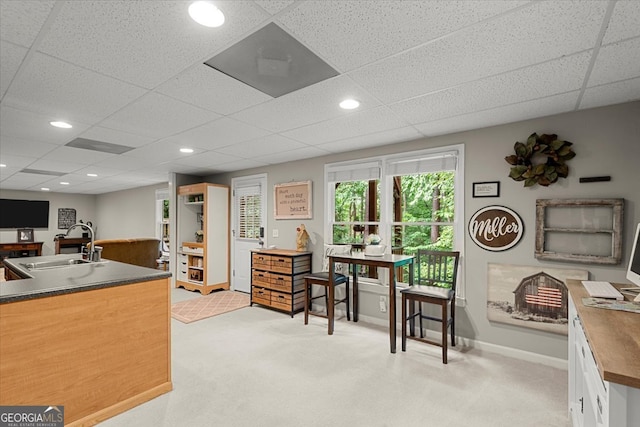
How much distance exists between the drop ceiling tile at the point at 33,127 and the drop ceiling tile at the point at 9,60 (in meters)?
0.73

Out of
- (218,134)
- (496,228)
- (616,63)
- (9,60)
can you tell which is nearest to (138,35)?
(9,60)

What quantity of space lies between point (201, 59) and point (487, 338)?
11.3 feet

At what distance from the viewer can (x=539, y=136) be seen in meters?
2.82

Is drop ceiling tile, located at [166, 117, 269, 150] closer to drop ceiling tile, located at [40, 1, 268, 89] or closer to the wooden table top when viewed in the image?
drop ceiling tile, located at [40, 1, 268, 89]

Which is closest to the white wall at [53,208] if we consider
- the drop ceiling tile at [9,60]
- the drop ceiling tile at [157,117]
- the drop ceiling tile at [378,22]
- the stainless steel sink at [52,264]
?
the stainless steel sink at [52,264]

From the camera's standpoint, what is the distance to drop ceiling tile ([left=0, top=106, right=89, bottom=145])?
2711mm

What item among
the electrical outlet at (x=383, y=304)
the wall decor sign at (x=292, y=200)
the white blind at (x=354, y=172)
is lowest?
the electrical outlet at (x=383, y=304)

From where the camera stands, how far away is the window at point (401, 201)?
11.4 feet

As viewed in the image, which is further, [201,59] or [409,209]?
[409,209]

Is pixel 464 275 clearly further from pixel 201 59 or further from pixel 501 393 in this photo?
pixel 201 59

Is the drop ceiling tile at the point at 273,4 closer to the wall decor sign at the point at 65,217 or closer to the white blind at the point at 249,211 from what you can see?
the white blind at the point at 249,211

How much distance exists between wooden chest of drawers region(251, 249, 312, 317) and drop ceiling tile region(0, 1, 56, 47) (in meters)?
3.24

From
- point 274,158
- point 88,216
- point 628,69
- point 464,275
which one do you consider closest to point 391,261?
point 464,275

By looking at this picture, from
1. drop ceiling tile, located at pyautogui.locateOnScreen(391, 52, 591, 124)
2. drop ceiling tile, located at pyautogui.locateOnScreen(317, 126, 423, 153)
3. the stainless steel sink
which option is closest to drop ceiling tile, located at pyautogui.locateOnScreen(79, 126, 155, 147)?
the stainless steel sink
